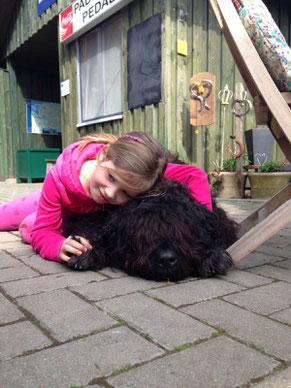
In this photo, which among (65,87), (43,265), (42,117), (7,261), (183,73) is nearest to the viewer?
(43,265)

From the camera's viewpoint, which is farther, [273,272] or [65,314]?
[273,272]

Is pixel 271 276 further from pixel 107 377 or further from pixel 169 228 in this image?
pixel 107 377

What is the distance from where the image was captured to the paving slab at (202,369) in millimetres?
876

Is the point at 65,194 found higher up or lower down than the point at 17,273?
higher up

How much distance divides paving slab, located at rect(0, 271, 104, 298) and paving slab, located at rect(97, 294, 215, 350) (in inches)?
12.2

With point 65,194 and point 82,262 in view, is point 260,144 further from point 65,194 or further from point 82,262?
point 82,262

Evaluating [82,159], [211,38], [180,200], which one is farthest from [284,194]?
[211,38]

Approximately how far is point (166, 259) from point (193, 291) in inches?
7.5

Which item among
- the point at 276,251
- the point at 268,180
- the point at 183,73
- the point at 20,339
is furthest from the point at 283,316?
the point at 183,73

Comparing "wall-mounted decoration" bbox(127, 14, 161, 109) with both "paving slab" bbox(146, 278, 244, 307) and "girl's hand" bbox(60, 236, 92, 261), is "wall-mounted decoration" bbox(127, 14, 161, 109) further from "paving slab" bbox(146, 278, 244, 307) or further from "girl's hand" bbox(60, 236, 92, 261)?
"paving slab" bbox(146, 278, 244, 307)

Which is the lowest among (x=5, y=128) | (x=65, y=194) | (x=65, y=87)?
(x=65, y=194)

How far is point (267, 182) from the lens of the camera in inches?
188

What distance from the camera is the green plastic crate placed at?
957 centimetres

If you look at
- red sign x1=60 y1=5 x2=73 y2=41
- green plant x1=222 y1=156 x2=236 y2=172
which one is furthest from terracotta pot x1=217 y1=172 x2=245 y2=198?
red sign x1=60 y1=5 x2=73 y2=41
